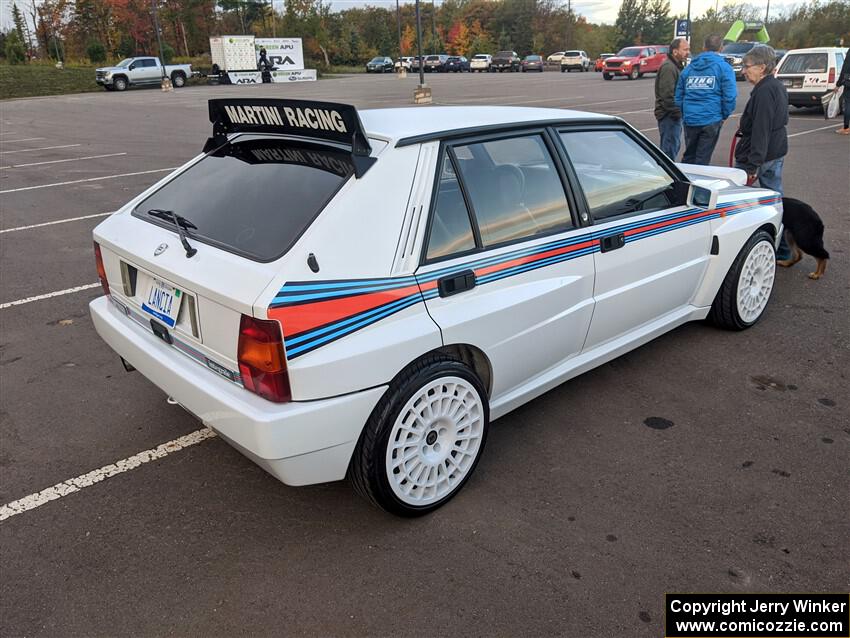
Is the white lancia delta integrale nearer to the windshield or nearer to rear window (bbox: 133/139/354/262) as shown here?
rear window (bbox: 133/139/354/262)

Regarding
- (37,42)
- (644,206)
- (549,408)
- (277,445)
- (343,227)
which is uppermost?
(37,42)

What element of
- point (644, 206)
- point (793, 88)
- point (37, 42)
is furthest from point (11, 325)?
point (37, 42)

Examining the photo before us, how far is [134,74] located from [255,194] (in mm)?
39966

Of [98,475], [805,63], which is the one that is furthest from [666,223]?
[805,63]

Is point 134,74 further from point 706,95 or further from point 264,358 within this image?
point 264,358

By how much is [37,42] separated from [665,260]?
3369 inches

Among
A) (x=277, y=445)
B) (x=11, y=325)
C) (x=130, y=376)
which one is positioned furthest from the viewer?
(x=11, y=325)

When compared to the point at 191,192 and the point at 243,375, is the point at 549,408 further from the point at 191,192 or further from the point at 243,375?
the point at 191,192

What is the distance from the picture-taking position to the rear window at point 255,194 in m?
2.57

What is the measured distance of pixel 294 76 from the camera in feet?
149

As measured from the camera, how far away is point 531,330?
3.05 metres

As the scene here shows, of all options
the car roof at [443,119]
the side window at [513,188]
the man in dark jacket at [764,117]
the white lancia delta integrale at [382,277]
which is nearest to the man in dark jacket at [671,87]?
the man in dark jacket at [764,117]

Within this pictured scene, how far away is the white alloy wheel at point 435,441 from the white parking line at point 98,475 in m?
1.27

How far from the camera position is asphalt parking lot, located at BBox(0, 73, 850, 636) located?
238 cm
